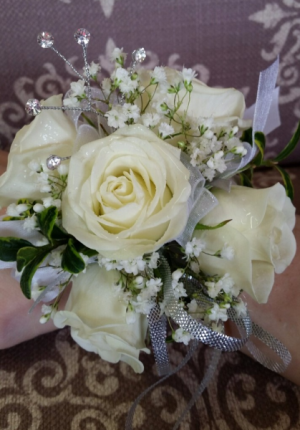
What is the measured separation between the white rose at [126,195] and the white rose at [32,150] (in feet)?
0.20

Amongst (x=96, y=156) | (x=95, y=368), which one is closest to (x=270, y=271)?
(x=96, y=156)

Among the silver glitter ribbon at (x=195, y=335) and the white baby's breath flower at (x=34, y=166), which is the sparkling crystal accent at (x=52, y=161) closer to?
the white baby's breath flower at (x=34, y=166)

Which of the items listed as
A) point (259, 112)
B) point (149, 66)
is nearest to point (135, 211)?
point (259, 112)

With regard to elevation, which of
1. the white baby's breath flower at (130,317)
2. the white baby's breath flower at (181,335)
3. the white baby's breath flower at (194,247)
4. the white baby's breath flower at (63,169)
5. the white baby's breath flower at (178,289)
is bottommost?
the white baby's breath flower at (181,335)

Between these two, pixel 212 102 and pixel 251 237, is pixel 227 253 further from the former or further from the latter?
pixel 212 102

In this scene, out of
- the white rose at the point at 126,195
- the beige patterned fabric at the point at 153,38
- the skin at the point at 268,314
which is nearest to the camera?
the white rose at the point at 126,195

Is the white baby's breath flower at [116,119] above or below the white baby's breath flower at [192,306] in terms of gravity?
above

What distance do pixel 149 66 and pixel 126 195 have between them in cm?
48

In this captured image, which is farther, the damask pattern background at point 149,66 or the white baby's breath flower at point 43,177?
the damask pattern background at point 149,66

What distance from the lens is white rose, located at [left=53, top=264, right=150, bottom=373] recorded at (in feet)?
1.63

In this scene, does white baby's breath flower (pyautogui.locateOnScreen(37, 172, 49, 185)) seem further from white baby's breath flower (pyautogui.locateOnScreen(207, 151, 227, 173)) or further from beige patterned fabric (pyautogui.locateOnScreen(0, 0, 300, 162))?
beige patterned fabric (pyautogui.locateOnScreen(0, 0, 300, 162))

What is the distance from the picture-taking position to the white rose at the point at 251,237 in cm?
48

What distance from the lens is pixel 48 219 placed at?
1.44 ft

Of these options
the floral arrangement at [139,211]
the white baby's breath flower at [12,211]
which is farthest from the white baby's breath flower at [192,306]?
the white baby's breath flower at [12,211]
